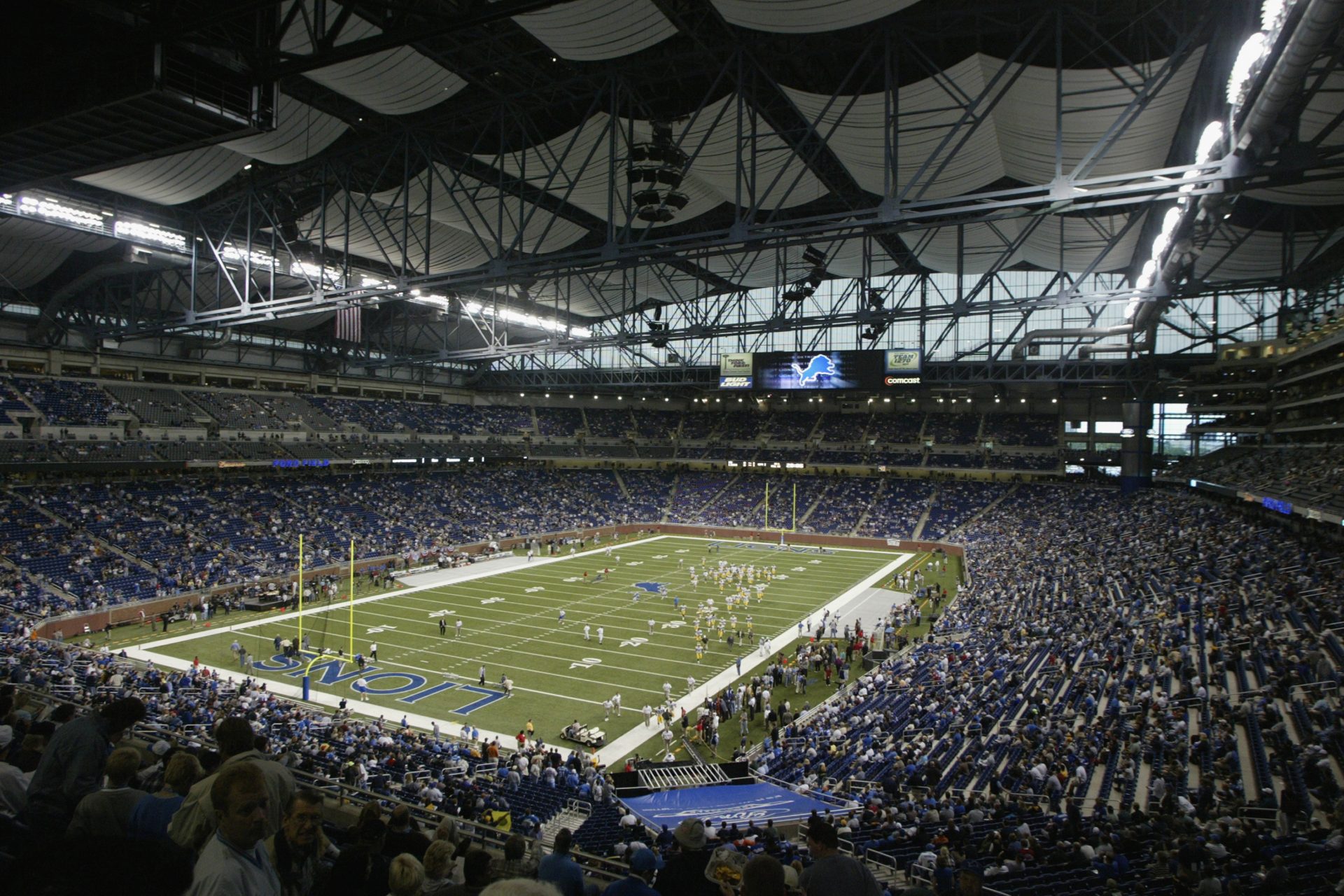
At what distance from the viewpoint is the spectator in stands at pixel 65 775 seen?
4.31m

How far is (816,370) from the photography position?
47.7m

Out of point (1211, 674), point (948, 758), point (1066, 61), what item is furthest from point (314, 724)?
point (1066, 61)

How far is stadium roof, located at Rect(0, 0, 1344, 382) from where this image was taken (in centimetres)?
1075

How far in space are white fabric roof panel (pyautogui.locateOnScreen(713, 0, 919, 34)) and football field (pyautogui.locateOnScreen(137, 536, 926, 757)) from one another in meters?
18.8

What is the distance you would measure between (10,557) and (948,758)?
120 feet

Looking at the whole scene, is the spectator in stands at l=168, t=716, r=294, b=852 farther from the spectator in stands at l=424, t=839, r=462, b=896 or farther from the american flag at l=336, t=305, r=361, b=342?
the american flag at l=336, t=305, r=361, b=342

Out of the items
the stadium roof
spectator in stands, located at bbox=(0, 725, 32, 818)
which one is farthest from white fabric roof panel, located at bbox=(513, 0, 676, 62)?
spectator in stands, located at bbox=(0, 725, 32, 818)

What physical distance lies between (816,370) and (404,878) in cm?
4594

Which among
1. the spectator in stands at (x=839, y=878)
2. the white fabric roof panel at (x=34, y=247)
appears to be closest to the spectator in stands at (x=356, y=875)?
the spectator in stands at (x=839, y=878)

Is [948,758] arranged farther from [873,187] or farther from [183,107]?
[873,187]

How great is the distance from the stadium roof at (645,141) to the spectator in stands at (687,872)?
402 inches

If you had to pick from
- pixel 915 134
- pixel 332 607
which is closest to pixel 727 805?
pixel 915 134

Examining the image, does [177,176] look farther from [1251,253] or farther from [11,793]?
[1251,253]

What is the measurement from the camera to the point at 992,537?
49.9 meters
